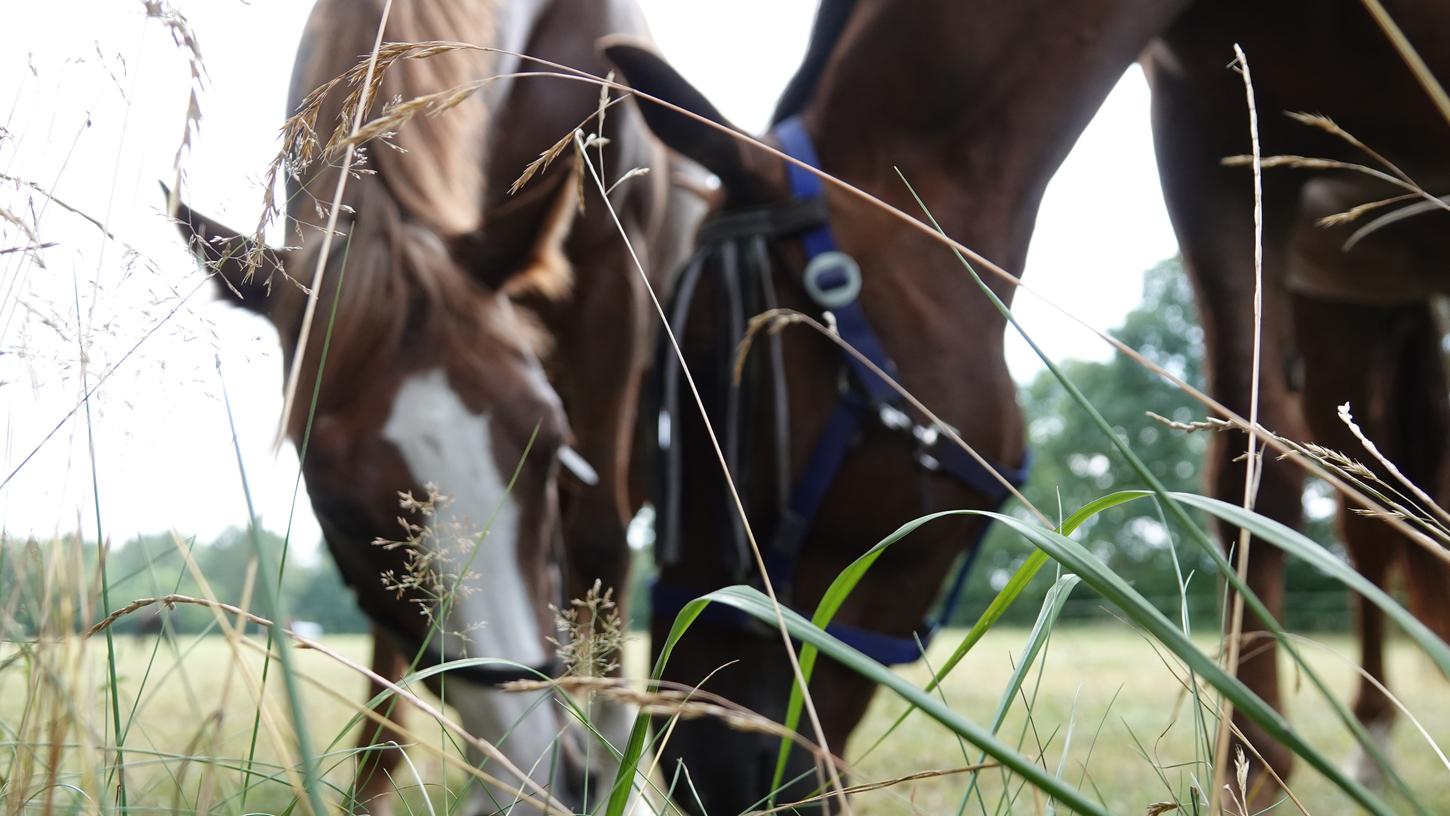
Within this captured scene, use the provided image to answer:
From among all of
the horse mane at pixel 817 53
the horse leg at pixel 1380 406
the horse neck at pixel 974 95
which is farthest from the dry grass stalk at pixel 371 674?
the horse leg at pixel 1380 406

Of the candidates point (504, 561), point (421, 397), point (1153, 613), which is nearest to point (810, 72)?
point (421, 397)

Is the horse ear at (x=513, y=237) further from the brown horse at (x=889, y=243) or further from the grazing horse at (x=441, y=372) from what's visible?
the brown horse at (x=889, y=243)

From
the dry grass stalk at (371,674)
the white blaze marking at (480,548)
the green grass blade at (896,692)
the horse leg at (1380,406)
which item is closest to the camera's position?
the green grass blade at (896,692)

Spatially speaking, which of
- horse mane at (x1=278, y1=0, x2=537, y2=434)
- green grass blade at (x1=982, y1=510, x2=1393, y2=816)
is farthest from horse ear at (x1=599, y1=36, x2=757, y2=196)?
green grass blade at (x1=982, y1=510, x2=1393, y2=816)

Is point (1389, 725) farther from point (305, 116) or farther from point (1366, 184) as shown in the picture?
point (305, 116)

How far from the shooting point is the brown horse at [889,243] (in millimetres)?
1714

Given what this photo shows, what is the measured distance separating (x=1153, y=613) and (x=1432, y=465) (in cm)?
304

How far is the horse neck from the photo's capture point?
1836 mm

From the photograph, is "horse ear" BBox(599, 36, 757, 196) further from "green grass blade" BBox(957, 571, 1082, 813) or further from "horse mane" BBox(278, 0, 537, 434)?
"green grass blade" BBox(957, 571, 1082, 813)

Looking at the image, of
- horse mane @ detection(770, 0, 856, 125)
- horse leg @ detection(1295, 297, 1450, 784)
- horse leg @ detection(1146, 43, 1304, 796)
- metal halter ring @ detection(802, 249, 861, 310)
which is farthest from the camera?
horse leg @ detection(1295, 297, 1450, 784)

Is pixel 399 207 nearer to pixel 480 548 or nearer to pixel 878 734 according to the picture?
pixel 480 548

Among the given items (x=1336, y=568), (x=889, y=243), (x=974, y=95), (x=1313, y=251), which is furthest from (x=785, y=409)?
(x=1313, y=251)

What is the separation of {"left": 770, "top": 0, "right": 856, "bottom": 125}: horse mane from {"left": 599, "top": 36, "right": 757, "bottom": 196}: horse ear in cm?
28

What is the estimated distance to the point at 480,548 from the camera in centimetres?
150
